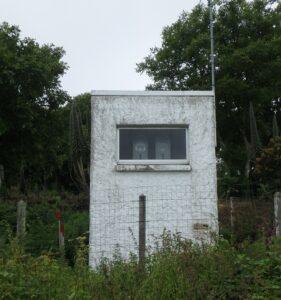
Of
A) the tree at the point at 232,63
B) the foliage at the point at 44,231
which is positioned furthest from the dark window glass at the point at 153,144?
the tree at the point at 232,63

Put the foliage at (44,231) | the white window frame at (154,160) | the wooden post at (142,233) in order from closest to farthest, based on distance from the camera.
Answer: the wooden post at (142,233) → the white window frame at (154,160) → the foliage at (44,231)

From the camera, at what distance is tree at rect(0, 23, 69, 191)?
2314 centimetres

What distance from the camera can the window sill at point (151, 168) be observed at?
9.08 metres

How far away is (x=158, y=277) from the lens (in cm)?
553

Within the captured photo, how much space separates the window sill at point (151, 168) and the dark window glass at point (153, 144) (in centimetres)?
20

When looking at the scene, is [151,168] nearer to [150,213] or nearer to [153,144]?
[153,144]

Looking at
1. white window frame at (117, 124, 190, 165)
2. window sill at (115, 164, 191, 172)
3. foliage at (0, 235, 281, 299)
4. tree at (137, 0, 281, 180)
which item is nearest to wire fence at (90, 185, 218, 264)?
window sill at (115, 164, 191, 172)

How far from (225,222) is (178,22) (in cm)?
2183

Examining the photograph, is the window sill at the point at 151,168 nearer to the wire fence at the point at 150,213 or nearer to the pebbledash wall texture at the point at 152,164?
the pebbledash wall texture at the point at 152,164

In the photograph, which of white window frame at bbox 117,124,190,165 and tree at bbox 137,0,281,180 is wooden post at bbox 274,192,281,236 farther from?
tree at bbox 137,0,281,180

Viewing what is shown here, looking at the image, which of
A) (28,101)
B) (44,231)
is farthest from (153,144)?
(28,101)

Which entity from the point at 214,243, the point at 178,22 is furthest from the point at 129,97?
the point at 178,22

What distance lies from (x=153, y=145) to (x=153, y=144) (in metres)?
0.02

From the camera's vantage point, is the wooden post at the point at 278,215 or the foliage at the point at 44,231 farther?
the foliage at the point at 44,231
